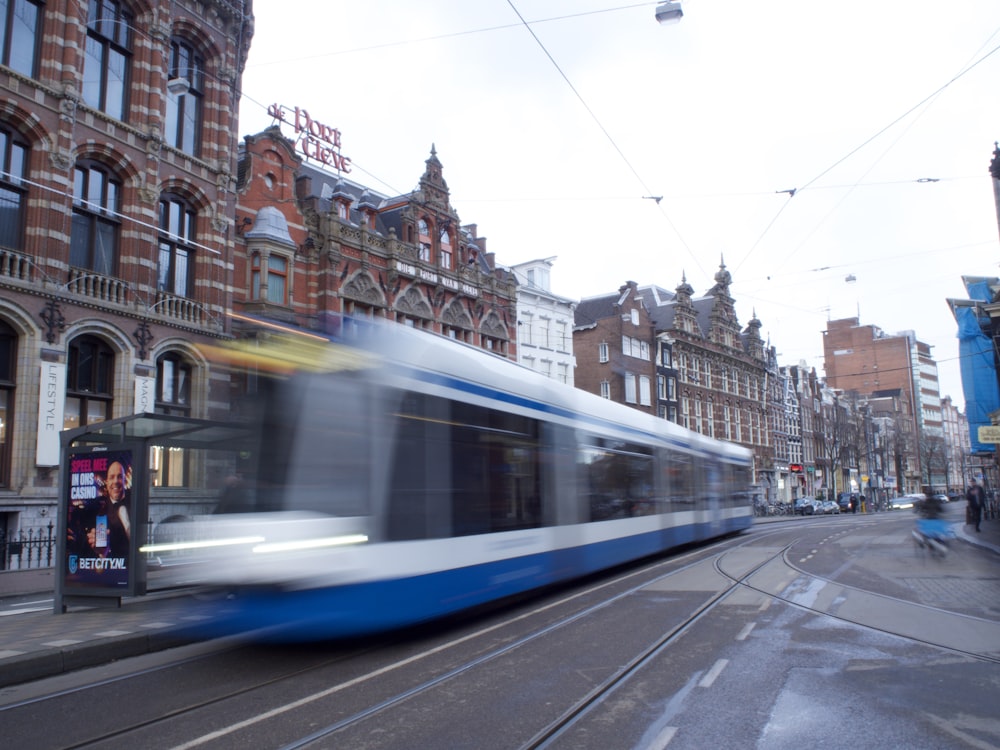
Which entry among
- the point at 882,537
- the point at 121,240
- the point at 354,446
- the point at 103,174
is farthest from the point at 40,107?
the point at 882,537

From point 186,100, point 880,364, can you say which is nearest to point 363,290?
point 186,100

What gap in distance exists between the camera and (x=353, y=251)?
30.1 meters

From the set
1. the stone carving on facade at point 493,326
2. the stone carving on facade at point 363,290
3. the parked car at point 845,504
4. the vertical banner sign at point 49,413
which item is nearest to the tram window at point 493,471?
the vertical banner sign at point 49,413

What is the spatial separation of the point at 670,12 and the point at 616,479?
7977 mm

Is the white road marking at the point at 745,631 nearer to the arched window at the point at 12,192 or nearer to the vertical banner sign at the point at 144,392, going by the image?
the vertical banner sign at the point at 144,392

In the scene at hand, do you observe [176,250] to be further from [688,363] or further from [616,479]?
[688,363]

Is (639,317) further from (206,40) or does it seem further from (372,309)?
(206,40)

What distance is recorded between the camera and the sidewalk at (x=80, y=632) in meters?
7.18

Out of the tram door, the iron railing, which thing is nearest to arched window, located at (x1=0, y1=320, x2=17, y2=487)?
the iron railing

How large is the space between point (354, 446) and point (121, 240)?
16.8m

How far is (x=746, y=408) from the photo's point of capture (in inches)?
2643

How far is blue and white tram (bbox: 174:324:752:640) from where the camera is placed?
689 centimetres

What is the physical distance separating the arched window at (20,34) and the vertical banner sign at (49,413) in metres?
7.42

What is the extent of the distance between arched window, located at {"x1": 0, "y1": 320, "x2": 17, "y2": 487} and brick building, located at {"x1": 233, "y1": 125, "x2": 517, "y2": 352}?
19.4 feet
